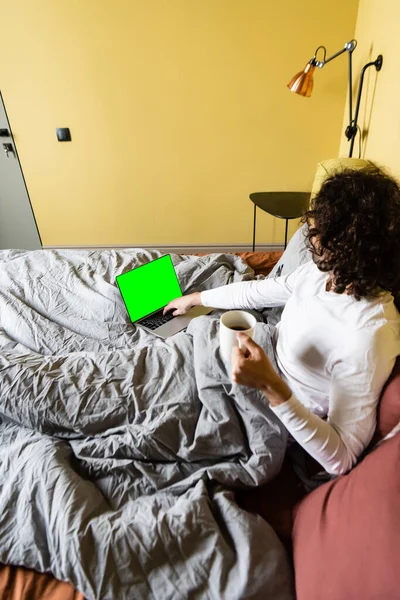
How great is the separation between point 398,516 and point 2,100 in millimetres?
3029

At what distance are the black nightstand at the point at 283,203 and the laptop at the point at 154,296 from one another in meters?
0.86

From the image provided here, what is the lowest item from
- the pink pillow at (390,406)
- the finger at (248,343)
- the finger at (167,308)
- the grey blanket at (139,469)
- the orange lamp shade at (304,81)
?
the finger at (167,308)

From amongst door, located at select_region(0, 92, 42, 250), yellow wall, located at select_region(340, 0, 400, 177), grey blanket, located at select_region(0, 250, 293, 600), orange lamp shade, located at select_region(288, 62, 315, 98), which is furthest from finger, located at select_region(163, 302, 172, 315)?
door, located at select_region(0, 92, 42, 250)

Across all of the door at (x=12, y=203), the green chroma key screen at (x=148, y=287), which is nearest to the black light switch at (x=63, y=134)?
the door at (x=12, y=203)

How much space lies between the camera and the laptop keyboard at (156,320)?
138 cm

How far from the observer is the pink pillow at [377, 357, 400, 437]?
27.1 inches

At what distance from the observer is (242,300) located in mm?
1261

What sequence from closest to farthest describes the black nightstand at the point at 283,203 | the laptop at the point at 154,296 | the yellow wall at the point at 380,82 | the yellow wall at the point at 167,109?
the laptop at the point at 154,296
the yellow wall at the point at 380,82
the black nightstand at the point at 283,203
the yellow wall at the point at 167,109

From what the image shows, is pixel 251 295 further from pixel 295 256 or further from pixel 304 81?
pixel 304 81

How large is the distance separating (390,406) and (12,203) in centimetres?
297

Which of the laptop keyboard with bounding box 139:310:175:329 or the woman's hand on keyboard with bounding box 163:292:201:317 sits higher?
the woman's hand on keyboard with bounding box 163:292:201:317

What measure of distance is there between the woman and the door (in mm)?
2564

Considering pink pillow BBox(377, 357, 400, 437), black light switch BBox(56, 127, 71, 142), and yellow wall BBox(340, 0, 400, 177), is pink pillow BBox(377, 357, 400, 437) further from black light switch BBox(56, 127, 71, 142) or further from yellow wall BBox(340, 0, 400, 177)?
black light switch BBox(56, 127, 71, 142)

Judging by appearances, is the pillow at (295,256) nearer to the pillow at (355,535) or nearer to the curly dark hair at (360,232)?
the curly dark hair at (360,232)
